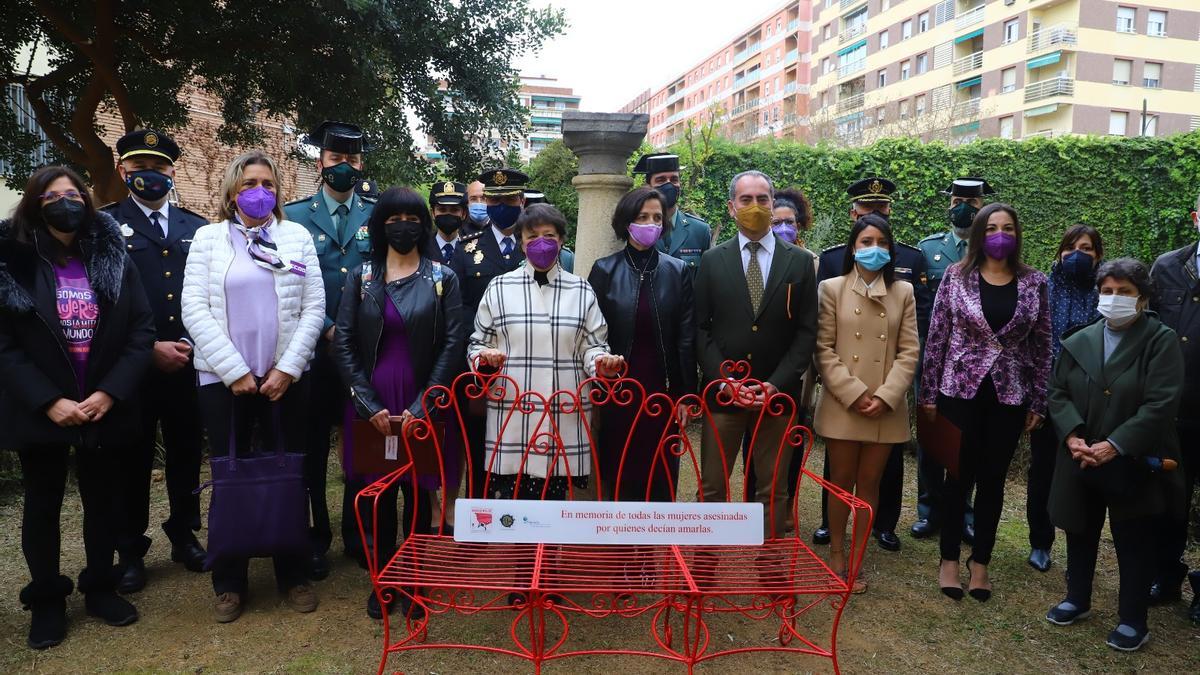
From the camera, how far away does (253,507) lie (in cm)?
348

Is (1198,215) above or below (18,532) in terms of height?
above

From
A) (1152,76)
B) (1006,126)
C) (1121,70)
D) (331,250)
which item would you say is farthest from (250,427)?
(1152,76)

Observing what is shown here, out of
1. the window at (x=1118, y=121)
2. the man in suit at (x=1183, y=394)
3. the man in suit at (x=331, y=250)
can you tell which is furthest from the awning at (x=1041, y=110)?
the man in suit at (x=331, y=250)

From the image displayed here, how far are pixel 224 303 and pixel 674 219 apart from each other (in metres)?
2.96

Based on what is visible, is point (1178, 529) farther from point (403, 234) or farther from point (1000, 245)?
point (403, 234)

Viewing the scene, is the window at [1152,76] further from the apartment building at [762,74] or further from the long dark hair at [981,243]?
the long dark hair at [981,243]

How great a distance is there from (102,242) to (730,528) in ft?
9.83

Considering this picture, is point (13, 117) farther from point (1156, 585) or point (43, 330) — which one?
point (1156, 585)

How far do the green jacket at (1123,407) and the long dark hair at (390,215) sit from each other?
10.3 ft

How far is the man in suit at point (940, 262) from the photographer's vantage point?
197 inches

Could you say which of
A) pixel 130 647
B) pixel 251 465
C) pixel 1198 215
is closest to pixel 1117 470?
pixel 1198 215

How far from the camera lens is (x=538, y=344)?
3.54 meters

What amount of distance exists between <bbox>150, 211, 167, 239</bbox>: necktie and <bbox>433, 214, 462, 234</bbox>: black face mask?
1724 mm

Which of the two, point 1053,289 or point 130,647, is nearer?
point 130,647
